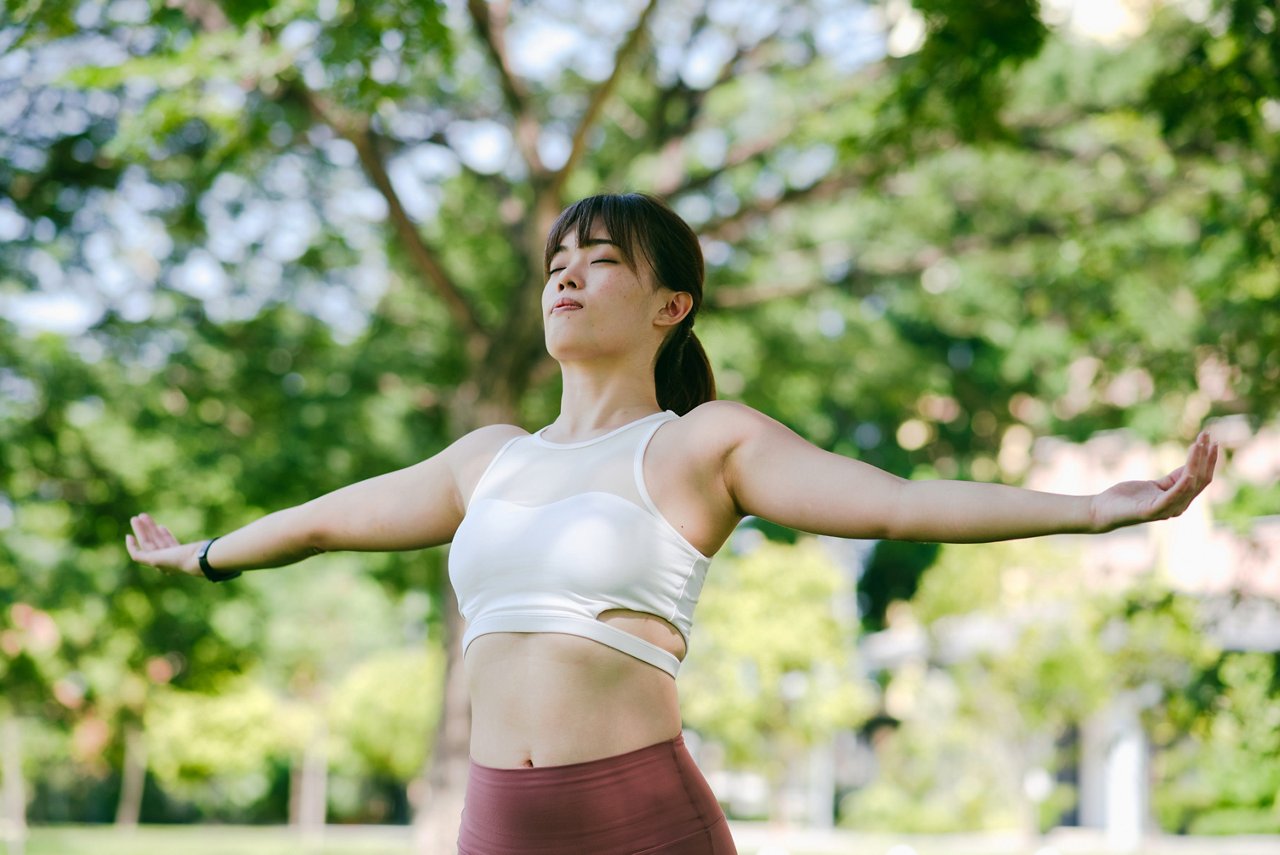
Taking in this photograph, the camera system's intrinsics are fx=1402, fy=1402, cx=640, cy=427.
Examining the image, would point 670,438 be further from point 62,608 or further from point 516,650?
point 62,608

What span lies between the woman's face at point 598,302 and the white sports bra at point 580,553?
0.15 meters

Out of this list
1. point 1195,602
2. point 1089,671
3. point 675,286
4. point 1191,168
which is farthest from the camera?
point 1089,671

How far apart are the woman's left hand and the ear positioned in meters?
0.77

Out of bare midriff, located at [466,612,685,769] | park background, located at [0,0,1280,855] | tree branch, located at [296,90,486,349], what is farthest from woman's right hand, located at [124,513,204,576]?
tree branch, located at [296,90,486,349]

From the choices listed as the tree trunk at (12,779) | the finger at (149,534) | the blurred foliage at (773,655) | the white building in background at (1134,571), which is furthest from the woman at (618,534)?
the tree trunk at (12,779)

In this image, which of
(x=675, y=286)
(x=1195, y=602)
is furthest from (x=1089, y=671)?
(x=675, y=286)

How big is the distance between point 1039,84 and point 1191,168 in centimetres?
232

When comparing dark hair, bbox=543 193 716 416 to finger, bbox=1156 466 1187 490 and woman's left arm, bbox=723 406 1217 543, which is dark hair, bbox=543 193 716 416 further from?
finger, bbox=1156 466 1187 490

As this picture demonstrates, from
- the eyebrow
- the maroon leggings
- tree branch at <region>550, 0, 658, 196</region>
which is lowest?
the maroon leggings

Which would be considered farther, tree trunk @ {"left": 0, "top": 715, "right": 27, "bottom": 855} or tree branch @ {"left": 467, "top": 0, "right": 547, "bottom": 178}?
tree trunk @ {"left": 0, "top": 715, "right": 27, "bottom": 855}

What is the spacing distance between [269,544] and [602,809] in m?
0.90

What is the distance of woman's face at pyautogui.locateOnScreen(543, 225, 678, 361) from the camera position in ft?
7.30

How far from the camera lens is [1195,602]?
747 centimetres

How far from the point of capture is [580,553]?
1999 millimetres
